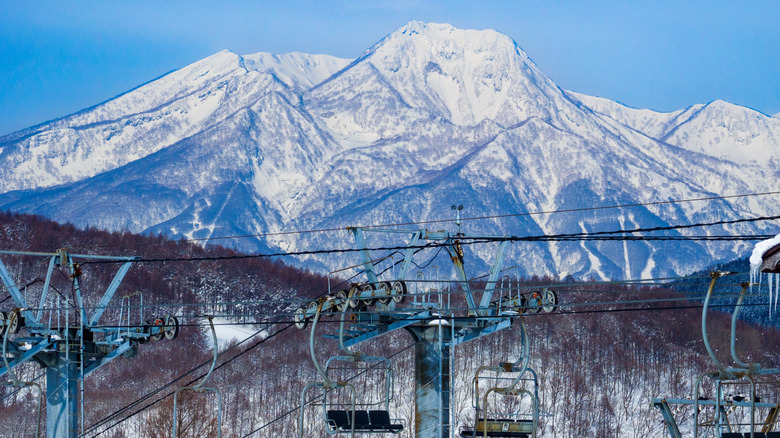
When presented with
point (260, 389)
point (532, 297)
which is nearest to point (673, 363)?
point (260, 389)

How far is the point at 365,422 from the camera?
28.9 metres

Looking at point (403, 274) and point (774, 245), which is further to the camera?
point (403, 274)

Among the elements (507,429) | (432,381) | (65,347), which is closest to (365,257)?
(432,381)

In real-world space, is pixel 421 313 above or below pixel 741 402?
above

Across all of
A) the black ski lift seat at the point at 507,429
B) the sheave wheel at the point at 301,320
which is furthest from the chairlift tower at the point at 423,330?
the black ski lift seat at the point at 507,429

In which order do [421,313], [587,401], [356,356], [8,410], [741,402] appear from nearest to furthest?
[741,402], [356,356], [421,313], [8,410], [587,401]

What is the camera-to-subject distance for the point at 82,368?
34.0 meters

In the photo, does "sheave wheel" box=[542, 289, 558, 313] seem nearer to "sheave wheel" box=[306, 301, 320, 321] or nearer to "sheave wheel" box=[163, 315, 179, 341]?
"sheave wheel" box=[306, 301, 320, 321]

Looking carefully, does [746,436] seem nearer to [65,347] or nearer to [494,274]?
[494,274]

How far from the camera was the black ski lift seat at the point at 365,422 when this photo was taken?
1087 inches

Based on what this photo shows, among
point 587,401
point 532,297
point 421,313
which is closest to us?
point 421,313

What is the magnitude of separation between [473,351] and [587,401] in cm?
2370

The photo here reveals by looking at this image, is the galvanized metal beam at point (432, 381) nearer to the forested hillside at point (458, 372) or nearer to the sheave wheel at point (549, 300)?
the sheave wheel at point (549, 300)

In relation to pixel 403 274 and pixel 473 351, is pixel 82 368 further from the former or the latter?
pixel 473 351
